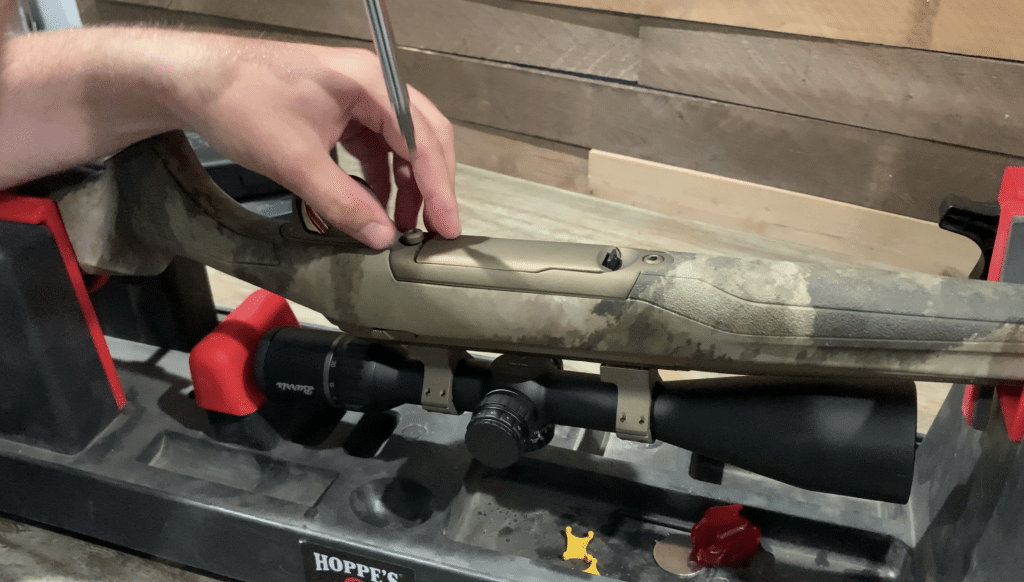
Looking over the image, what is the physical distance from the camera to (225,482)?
2.56 feet

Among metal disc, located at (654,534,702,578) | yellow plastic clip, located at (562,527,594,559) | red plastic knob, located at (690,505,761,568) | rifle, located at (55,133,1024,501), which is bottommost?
yellow plastic clip, located at (562,527,594,559)

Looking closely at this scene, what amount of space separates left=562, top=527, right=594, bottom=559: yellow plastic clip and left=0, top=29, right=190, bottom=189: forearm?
1.63 ft

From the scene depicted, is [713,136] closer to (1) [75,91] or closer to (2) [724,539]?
(2) [724,539]

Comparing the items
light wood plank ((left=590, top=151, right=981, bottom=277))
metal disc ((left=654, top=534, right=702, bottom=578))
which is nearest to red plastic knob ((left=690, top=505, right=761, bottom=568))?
metal disc ((left=654, top=534, right=702, bottom=578))

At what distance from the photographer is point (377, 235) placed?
0.67 m

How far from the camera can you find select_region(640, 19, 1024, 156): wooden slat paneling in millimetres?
1111

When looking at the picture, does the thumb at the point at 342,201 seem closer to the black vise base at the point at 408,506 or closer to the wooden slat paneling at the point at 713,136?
the black vise base at the point at 408,506

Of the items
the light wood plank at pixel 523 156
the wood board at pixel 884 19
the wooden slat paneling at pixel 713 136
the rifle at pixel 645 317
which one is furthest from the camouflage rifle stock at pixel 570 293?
the light wood plank at pixel 523 156

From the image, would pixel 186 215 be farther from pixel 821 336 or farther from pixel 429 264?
pixel 821 336

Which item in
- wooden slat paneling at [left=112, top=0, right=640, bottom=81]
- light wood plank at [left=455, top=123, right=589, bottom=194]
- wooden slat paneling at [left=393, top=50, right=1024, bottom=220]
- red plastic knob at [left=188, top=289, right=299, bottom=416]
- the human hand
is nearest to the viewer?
the human hand

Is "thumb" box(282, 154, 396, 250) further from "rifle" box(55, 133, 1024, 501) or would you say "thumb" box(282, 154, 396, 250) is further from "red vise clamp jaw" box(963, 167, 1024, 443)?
"red vise clamp jaw" box(963, 167, 1024, 443)

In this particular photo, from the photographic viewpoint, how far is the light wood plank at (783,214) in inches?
48.4

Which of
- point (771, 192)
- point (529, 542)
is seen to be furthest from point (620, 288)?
point (771, 192)

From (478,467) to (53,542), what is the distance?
439 mm
